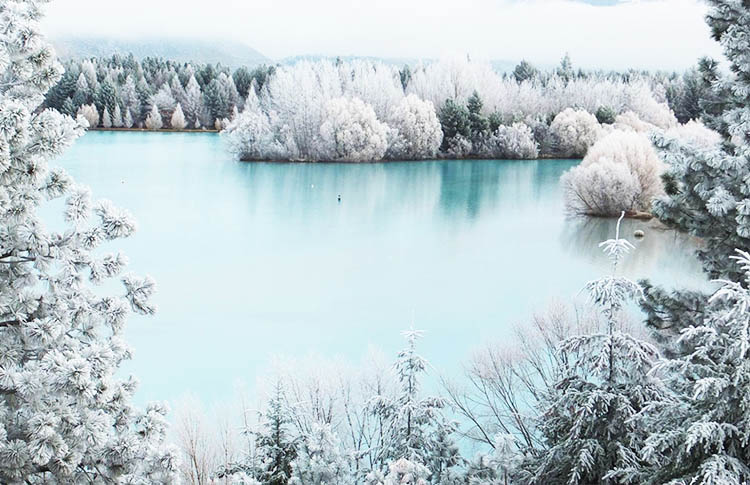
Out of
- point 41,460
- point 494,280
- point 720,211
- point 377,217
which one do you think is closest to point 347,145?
point 377,217

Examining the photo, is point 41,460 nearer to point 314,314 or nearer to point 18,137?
point 18,137

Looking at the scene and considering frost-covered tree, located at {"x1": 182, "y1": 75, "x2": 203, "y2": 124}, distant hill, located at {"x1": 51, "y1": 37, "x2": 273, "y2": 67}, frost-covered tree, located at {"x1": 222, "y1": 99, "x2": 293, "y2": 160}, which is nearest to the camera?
frost-covered tree, located at {"x1": 222, "y1": 99, "x2": 293, "y2": 160}

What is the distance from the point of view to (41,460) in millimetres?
3803

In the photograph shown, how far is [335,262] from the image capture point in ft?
61.3

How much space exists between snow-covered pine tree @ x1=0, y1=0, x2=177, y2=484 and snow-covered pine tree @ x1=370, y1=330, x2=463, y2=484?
1710mm

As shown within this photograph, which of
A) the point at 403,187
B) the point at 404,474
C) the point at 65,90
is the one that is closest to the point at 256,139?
the point at 403,187

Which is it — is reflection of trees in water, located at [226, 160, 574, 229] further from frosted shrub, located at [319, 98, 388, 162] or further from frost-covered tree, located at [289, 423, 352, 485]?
frost-covered tree, located at [289, 423, 352, 485]

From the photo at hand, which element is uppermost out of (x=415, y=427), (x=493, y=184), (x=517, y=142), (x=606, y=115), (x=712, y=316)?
(x=606, y=115)

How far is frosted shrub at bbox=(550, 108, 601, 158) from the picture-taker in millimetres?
38469

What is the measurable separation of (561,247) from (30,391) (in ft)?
57.3

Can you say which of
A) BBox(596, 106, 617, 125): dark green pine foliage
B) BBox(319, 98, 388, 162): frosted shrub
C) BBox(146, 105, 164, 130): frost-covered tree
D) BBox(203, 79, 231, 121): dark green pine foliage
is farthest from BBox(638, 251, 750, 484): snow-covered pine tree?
BBox(203, 79, 231, 121): dark green pine foliage

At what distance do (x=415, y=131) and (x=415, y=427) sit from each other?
1357 inches

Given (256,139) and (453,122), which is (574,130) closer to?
(453,122)

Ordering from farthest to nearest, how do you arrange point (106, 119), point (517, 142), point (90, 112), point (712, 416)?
point (106, 119), point (90, 112), point (517, 142), point (712, 416)
